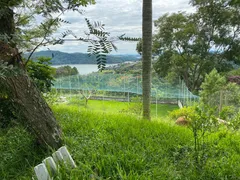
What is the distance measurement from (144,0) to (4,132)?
220 centimetres

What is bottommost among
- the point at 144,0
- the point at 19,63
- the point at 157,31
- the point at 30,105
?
the point at 30,105

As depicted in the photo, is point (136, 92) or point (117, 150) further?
point (136, 92)

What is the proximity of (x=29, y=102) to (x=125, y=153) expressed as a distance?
0.82m

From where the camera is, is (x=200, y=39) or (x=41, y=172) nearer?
(x=41, y=172)

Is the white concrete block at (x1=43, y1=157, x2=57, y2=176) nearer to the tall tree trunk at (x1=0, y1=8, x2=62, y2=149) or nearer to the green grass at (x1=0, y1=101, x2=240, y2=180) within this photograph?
the green grass at (x1=0, y1=101, x2=240, y2=180)

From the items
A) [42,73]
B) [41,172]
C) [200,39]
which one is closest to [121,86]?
[200,39]

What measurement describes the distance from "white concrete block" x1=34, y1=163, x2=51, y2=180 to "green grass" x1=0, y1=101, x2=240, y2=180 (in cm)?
11

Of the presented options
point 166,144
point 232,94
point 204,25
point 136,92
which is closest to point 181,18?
point 204,25

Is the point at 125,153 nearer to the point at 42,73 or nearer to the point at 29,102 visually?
the point at 29,102

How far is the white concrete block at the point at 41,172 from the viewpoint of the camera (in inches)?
48.5

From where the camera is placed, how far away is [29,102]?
153 centimetres

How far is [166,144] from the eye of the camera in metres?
2.01

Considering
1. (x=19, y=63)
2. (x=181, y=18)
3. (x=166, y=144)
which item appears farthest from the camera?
(x=181, y=18)

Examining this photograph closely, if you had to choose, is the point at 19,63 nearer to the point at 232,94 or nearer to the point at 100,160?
the point at 100,160
